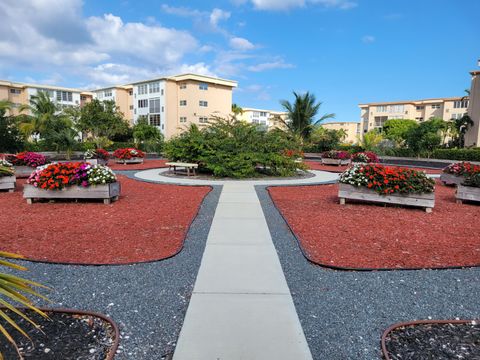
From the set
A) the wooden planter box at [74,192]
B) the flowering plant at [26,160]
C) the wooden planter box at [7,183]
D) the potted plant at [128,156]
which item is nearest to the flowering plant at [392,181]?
the wooden planter box at [74,192]

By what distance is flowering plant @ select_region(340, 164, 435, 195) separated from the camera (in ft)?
25.4

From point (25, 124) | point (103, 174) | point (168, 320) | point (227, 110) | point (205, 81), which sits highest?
point (205, 81)

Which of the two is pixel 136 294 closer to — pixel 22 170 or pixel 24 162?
pixel 24 162

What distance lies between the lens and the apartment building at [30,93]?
52931mm

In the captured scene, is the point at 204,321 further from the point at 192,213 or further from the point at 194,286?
the point at 192,213

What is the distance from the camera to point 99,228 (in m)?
6.02

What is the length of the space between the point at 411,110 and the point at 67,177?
78.1m

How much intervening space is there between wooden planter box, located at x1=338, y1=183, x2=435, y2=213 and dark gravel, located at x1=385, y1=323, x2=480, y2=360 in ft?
17.1

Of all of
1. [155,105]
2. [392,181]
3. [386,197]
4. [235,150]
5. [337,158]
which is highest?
[155,105]

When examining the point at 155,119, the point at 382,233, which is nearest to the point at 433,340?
the point at 382,233

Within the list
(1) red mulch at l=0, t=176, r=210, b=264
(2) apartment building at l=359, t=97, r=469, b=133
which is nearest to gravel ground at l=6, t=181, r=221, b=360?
(1) red mulch at l=0, t=176, r=210, b=264

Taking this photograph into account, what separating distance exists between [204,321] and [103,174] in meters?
6.10

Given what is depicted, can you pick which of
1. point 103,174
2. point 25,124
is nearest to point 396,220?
point 103,174

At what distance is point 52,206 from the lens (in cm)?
787
